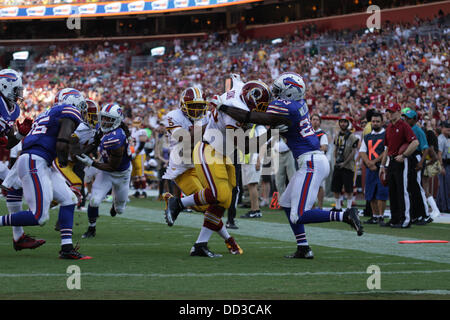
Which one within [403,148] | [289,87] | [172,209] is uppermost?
[289,87]

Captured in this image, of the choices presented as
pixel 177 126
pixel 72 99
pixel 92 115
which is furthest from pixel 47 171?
pixel 92 115

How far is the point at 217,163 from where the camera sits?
23.0 ft

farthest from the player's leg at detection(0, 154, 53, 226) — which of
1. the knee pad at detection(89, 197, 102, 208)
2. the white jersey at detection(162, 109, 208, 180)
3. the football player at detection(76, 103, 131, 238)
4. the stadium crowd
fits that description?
the stadium crowd

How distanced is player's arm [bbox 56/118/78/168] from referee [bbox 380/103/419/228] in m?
5.57

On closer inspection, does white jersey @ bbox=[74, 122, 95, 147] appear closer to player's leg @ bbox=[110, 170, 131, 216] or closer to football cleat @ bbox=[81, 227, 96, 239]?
player's leg @ bbox=[110, 170, 131, 216]

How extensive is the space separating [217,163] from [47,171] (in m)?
1.65

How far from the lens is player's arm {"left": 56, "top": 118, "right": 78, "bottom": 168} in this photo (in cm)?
648

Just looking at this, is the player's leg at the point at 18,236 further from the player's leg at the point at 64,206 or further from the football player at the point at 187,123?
the football player at the point at 187,123

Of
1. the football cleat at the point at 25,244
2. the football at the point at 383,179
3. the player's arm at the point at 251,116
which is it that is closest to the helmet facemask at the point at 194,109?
the player's arm at the point at 251,116

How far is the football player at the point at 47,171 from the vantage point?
652 centimetres

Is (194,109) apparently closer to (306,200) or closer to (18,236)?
(306,200)

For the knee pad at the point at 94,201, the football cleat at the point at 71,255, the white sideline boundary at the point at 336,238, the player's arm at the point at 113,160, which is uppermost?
the player's arm at the point at 113,160

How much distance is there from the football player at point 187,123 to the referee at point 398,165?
143 inches

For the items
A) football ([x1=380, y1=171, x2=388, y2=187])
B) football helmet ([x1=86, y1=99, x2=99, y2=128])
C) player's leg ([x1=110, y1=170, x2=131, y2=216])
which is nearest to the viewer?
player's leg ([x1=110, y1=170, x2=131, y2=216])
